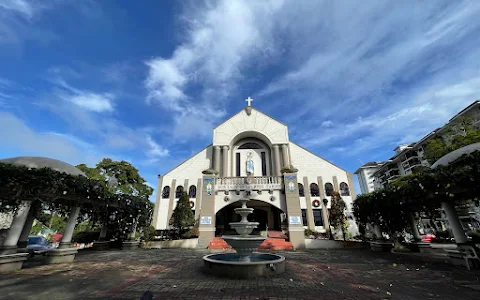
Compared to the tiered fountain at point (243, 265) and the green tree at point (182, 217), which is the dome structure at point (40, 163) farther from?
the green tree at point (182, 217)

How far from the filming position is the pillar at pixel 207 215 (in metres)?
15.9

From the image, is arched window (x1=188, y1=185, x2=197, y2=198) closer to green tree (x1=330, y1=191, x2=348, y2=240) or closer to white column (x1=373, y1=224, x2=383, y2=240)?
green tree (x1=330, y1=191, x2=348, y2=240)

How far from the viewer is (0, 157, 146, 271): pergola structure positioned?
7.26m

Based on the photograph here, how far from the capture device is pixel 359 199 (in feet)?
44.3

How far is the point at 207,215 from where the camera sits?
54.3ft

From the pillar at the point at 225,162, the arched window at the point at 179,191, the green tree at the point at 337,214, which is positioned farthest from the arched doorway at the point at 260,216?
the arched window at the point at 179,191

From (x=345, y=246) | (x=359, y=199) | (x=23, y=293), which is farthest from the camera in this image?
(x=345, y=246)

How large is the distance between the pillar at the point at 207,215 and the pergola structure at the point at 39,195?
743 cm

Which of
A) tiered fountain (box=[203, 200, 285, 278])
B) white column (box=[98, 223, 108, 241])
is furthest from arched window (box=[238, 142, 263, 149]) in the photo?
tiered fountain (box=[203, 200, 285, 278])

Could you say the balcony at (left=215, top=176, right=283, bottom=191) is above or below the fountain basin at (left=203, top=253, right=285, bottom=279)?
above

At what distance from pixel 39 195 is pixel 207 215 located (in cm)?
1070

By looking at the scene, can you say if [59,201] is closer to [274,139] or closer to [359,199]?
[359,199]

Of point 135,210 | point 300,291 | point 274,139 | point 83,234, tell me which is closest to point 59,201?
point 135,210

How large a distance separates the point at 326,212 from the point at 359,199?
10.1 m
